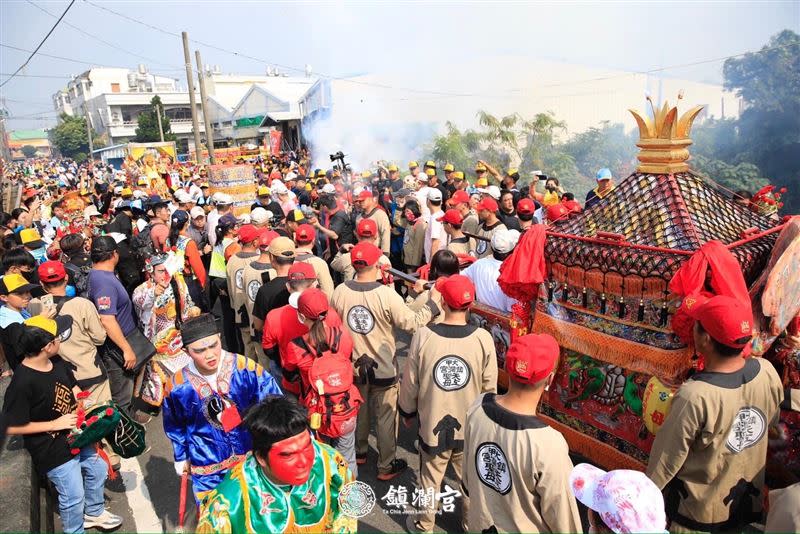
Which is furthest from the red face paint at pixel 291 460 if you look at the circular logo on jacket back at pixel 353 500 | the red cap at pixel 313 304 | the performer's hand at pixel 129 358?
the performer's hand at pixel 129 358

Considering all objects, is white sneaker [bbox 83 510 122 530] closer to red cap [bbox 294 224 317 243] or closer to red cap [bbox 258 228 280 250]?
red cap [bbox 258 228 280 250]

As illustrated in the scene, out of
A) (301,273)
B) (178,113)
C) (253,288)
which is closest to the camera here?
(301,273)

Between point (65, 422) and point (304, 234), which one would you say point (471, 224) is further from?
point (65, 422)

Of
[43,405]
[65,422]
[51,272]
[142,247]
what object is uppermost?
[51,272]

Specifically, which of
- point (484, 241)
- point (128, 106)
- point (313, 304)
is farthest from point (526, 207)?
point (128, 106)

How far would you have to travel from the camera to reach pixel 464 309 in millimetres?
3146

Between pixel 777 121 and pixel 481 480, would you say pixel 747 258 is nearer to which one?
pixel 481 480

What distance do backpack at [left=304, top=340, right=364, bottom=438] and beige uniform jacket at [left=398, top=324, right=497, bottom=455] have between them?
412 millimetres

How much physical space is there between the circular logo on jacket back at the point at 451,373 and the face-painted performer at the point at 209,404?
0.96m

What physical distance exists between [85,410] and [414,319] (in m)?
2.24

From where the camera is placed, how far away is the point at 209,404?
2.78 m

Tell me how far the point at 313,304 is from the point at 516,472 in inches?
61.7

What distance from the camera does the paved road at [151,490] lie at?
3344 millimetres

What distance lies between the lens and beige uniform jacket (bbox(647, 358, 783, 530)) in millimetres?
2402
